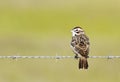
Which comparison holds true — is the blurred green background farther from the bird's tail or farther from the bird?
the bird's tail

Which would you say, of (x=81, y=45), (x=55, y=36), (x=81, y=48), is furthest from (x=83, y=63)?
(x=55, y=36)

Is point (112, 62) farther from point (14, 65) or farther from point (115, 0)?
point (115, 0)

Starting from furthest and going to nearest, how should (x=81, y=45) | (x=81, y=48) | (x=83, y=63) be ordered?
(x=81, y=45) < (x=81, y=48) < (x=83, y=63)

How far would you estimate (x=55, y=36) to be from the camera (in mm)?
23828

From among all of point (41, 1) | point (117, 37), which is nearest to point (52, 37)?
point (117, 37)

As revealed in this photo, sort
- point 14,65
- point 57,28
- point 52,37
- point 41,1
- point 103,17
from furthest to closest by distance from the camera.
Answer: point 41,1 → point 103,17 → point 57,28 → point 52,37 → point 14,65

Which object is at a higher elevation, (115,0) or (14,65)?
(115,0)

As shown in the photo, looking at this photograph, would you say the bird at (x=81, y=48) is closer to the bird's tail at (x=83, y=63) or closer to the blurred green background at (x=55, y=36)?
the bird's tail at (x=83, y=63)

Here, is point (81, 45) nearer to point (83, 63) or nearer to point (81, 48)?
point (81, 48)

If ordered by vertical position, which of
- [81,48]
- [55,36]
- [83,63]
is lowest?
[83,63]

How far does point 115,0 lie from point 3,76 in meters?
11.8

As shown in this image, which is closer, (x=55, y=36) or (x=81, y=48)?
(x=81, y=48)

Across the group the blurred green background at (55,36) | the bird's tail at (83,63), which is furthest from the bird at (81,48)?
the blurred green background at (55,36)

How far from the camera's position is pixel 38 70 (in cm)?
1972
